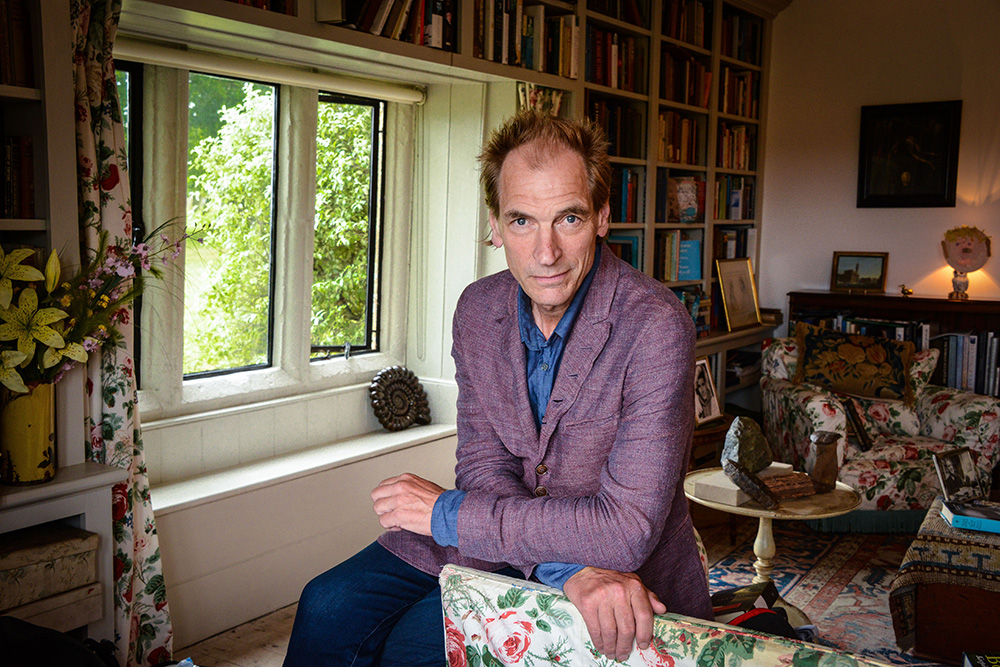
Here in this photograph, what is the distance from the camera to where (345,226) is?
400 cm

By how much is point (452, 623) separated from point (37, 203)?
68.4 inches

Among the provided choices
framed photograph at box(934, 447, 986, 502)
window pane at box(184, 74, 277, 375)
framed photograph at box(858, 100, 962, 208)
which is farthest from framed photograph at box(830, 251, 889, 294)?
window pane at box(184, 74, 277, 375)

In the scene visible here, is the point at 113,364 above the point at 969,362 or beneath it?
above

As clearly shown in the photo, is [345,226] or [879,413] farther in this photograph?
[879,413]

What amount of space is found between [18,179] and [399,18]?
1.44 meters

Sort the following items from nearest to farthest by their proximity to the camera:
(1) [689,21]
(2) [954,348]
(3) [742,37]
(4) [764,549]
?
(4) [764,549] < (2) [954,348] < (1) [689,21] < (3) [742,37]

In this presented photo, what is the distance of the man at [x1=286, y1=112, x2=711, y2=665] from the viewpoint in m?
1.38

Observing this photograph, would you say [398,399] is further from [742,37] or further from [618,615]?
[742,37]

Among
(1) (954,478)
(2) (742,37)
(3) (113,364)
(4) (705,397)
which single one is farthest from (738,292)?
(3) (113,364)

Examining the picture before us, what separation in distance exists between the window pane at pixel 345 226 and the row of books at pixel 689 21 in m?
1.88

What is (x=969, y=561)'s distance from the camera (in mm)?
2885

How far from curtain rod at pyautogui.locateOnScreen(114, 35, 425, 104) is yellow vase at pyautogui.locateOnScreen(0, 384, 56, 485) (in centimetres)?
122

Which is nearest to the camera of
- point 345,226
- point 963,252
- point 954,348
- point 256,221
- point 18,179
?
point 18,179

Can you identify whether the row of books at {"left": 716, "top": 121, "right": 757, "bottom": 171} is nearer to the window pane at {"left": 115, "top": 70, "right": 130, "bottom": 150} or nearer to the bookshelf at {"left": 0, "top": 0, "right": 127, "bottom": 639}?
the window pane at {"left": 115, "top": 70, "right": 130, "bottom": 150}
